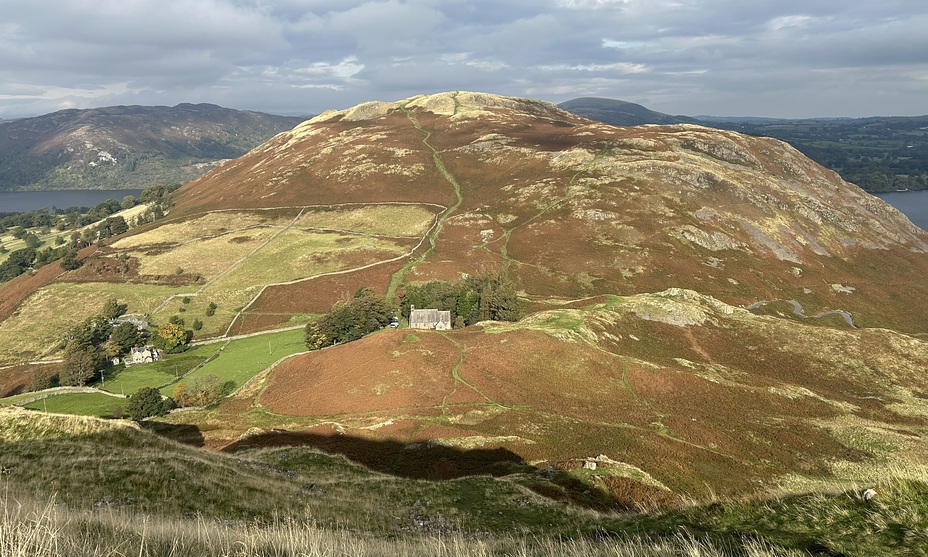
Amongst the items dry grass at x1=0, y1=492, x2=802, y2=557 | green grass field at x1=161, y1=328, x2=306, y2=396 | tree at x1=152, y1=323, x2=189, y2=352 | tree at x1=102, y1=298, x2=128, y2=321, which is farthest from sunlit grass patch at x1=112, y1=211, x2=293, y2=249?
dry grass at x1=0, y1=492, x2=802, y2=557

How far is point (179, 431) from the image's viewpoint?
5200 cm

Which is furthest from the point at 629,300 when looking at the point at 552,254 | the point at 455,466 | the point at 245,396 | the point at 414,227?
the point at 414,227

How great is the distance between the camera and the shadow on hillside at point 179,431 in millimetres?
47219

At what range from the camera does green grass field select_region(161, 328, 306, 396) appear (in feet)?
269

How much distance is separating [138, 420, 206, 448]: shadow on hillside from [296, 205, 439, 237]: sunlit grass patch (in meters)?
97.3

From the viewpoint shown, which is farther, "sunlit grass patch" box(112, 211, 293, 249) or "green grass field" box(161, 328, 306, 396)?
"sunlit grass patch" box(112, 211, 293, 249)

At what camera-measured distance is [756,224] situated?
457ft

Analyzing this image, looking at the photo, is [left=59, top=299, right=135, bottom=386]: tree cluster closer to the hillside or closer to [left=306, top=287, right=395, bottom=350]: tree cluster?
the hillside

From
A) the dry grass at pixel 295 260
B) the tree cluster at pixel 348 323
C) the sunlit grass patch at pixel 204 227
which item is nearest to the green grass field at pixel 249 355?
the tree cluster at pixel 348 323

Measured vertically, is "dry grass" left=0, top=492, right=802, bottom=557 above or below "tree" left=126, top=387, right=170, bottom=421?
above

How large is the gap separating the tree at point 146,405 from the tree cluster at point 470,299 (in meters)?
50.1

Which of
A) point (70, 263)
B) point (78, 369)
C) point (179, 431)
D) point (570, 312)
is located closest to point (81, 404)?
point (78, 369)

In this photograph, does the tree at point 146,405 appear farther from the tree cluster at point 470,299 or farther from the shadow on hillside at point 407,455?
the tree cluster at point 470,299

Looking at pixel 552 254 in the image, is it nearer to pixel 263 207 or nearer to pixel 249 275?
pixel 249 275
